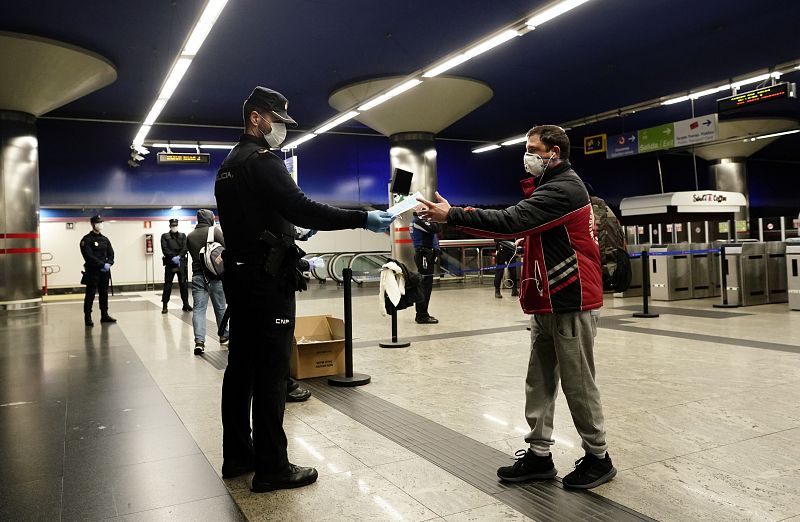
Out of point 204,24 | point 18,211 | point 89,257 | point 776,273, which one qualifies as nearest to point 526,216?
point 204,24

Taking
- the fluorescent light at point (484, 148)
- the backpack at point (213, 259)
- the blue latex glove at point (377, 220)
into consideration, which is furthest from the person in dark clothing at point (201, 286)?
the fluorescent light at point (484, 148)

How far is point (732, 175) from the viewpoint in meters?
22.8

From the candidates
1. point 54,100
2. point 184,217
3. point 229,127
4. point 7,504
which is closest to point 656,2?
point 7,504

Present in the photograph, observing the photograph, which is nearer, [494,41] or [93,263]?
[93,263]

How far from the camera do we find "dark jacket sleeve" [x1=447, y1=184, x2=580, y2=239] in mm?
2604

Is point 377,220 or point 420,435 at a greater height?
point 377,220

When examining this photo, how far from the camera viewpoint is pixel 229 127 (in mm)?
19031

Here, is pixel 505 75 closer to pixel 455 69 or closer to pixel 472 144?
pixel 455 69

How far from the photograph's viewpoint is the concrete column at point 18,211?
12359 mm

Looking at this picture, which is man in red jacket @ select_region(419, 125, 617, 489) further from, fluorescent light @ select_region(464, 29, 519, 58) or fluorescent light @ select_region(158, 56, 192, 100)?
fluorescent light @ select_region(158, 56, 192, 100)

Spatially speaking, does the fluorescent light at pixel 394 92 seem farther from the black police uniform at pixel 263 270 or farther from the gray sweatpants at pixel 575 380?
the gray sweatpants at pixel 575 380

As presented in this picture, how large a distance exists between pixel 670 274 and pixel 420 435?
28.2ft

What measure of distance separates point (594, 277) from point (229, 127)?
18093mm

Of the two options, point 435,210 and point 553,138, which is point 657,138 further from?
point 435,210
